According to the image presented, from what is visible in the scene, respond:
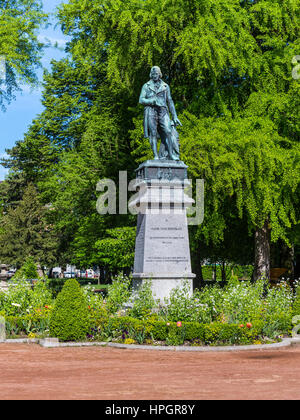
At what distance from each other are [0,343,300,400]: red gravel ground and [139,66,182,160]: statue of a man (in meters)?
6.34

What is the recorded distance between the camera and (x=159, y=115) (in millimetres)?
15383

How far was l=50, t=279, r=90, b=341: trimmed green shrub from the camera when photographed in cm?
1162

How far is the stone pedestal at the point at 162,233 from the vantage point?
13.8 meters

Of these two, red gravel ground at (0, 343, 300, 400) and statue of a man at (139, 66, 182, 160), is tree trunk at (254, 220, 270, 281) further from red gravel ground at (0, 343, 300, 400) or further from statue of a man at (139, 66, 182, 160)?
red gravel ground at (0, 343, 300, 400)

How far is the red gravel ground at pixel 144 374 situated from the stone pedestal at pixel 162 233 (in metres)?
3.22

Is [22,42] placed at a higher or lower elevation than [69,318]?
higher

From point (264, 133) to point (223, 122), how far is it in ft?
4.80

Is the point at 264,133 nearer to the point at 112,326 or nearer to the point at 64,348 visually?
the point at 112,326

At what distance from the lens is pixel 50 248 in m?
51.4

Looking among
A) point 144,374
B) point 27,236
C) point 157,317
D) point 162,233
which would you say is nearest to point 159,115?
point 162,233

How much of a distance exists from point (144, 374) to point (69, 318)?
3.92 metres

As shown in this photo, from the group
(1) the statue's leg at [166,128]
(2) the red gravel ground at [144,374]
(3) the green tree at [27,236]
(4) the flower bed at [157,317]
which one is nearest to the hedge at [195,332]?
(4) the flower bed at [157,317]

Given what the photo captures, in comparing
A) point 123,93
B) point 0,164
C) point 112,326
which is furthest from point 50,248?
point 112,326

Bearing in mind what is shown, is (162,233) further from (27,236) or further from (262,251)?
(27,236)
